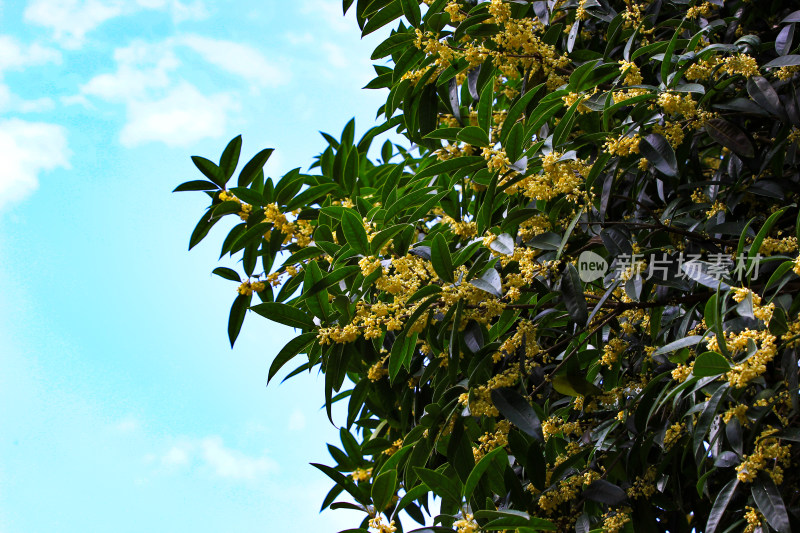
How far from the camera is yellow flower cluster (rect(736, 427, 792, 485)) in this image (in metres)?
1.52

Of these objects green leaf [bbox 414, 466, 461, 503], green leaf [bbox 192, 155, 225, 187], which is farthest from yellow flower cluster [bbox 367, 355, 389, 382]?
green leaf [bbox 192, 155, 225, 187]

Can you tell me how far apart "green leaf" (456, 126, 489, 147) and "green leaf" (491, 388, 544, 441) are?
623mm

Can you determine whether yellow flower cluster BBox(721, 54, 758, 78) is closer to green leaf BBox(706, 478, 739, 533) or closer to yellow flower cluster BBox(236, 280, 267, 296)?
green leaf BBox(706, 478, 739, 533)

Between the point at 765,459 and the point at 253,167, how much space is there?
5.05 feet

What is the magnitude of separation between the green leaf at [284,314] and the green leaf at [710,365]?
97cm

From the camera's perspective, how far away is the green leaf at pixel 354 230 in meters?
1.82

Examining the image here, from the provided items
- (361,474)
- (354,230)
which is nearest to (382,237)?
(354,230)

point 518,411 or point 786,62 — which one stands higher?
point 786,62

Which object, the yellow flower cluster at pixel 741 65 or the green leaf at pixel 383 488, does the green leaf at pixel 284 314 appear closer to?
the green leaf at pixel 383 488

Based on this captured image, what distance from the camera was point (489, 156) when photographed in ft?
5.96

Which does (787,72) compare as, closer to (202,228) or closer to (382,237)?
(382,237)

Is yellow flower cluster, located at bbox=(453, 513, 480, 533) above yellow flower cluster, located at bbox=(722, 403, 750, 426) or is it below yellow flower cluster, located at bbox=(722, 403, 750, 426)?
below

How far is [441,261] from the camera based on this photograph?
174cm

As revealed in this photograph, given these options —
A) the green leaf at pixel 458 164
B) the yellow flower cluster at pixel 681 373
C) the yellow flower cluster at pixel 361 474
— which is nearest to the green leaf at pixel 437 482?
the yellow flower cluster at pixel 681 373
